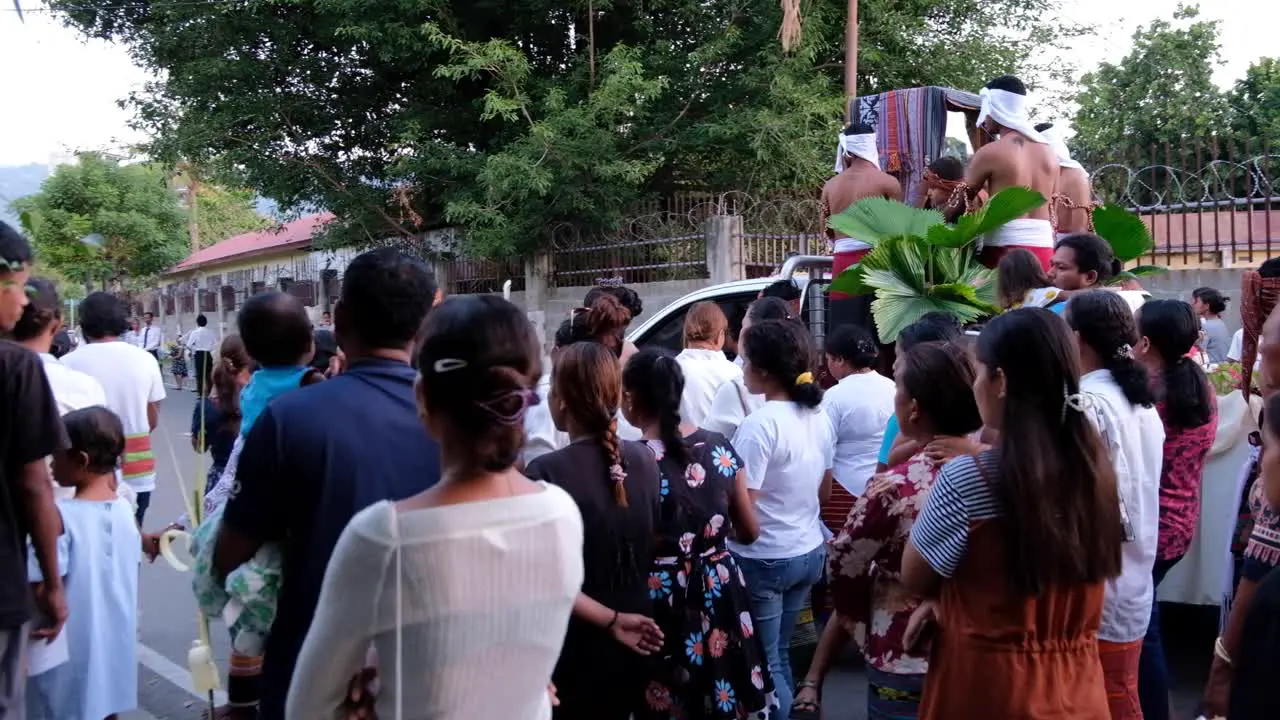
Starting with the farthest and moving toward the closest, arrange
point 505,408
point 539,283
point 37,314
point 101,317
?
point 539,283 < point 101,317 < point 37,314 < point 505,408

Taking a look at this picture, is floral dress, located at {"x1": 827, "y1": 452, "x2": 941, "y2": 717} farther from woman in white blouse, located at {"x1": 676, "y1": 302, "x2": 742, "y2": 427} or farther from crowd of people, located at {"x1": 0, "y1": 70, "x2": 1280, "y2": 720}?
woman in white blouse, located at {"x1": 676, "y1": 302, "x2": 742, "y2": 427}

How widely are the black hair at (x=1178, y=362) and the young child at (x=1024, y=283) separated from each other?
44cm

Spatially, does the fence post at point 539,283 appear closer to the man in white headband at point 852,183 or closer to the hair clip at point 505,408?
the man in white headband at point 852,183

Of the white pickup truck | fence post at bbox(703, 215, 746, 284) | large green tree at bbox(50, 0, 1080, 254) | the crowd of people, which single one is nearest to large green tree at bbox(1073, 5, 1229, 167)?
large green tree at bbox(50, 0, 1080, 254)

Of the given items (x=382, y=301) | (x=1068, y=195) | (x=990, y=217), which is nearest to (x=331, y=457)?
(x=382, y=301)

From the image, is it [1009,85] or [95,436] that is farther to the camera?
[1009,85]

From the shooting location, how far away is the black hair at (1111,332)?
3.70m

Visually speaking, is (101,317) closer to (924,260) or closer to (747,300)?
(747,300)

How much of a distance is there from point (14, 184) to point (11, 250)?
1521cm

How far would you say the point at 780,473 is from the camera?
4543 millimetres

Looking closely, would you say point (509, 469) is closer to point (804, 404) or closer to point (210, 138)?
point (804, 404)

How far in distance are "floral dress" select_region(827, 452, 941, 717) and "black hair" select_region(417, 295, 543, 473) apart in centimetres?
132

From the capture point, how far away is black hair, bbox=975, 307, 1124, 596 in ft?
8.16

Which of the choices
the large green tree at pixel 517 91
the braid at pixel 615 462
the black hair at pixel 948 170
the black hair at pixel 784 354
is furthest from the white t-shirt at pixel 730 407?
the large green tree at pixel 517 91
